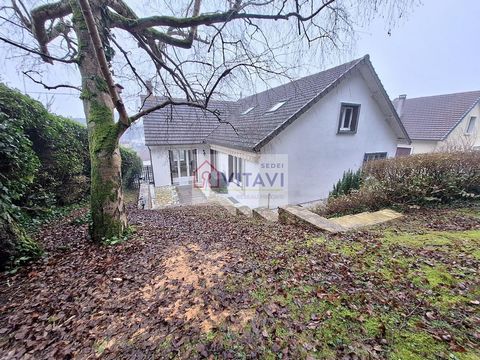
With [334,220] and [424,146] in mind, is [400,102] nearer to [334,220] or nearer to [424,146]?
[424,146]

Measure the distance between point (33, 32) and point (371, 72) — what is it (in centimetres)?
1042

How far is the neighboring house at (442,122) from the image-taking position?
50.2ft

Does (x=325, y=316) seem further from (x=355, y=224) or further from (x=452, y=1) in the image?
(x=452, y=1)

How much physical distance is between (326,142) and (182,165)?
27.8 feet

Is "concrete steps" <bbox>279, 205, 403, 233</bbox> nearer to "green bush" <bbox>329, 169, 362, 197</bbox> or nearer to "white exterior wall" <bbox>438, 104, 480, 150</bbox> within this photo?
"green bush" <bbox>329, 169, 362, 197</bbox>

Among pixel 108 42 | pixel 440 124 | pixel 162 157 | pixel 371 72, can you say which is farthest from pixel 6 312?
pixel 440 124

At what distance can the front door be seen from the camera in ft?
40.1

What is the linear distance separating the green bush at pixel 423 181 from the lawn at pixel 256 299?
1.64m

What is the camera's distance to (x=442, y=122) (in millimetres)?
15922

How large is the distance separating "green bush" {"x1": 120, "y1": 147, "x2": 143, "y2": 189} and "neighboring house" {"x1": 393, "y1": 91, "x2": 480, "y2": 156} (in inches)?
822

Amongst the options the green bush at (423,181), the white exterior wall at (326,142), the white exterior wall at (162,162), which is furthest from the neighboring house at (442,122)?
the white exterior wall at (162,162)

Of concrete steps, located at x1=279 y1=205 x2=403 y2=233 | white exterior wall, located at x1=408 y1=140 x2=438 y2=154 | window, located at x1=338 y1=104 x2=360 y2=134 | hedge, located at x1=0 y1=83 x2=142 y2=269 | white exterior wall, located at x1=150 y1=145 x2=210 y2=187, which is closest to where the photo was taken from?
hedge, located at x1=0 y1=83 x2=142 y2=269

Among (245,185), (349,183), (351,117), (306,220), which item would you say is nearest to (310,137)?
(349,183)

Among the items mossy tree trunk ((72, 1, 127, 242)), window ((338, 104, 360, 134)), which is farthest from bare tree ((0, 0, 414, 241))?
window ((338, 104, 360, 134))
